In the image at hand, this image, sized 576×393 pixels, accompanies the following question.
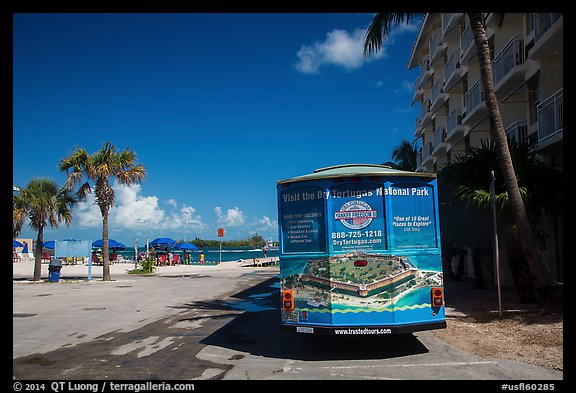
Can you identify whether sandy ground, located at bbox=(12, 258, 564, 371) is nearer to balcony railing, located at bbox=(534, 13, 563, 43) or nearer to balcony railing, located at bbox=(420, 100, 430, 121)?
balcony railing, located at bbox=(534, 13, 563, 43)

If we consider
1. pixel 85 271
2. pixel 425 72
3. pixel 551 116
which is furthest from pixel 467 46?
pixel 85 271

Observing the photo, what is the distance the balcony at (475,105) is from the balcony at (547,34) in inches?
278

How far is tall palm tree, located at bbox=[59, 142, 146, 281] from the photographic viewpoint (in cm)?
2630

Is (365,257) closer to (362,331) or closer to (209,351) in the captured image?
(362,331)

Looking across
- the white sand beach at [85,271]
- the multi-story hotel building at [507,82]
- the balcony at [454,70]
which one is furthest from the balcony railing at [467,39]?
the white sand beach at [85,271]

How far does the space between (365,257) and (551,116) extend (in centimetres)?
1097

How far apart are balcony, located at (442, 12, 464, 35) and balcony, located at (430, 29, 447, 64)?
4.81 feet

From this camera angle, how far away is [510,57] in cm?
2033

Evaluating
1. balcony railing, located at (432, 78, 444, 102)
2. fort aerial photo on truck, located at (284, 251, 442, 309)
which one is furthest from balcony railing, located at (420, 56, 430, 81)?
fort aerial photo on truck, located at (284, 251, 442, 309)

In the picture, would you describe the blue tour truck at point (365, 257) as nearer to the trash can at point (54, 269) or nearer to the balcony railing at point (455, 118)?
the trash can at point (54, 269)
